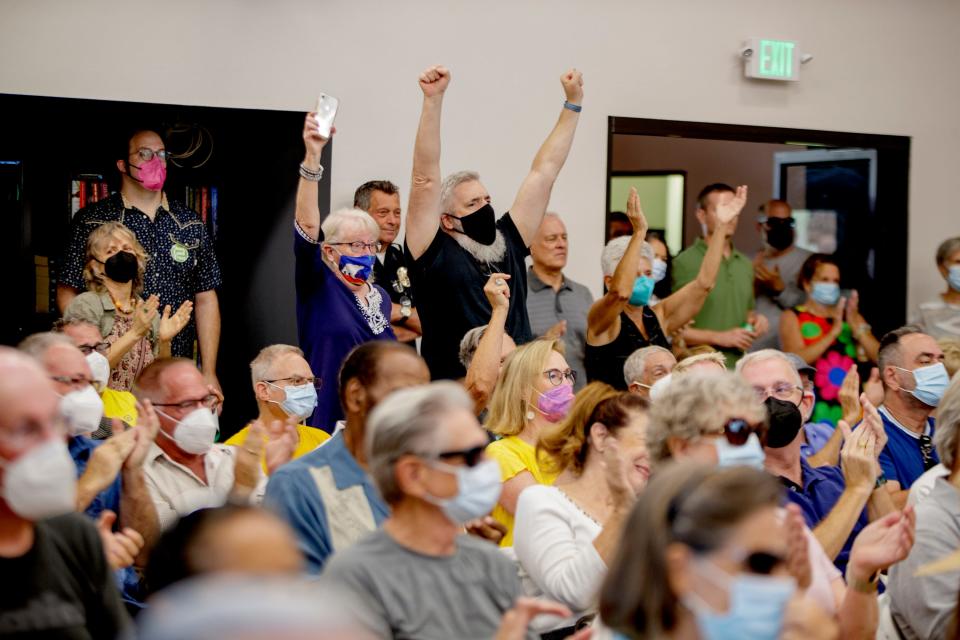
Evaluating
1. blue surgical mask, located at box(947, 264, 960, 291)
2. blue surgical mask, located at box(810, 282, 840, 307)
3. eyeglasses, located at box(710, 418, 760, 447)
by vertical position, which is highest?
blue surgical mask, located at box(947, 264, 960, 291)

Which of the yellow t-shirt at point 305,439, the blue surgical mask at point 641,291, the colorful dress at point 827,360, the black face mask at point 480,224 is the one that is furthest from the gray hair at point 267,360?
the colorful dress at point 827,360

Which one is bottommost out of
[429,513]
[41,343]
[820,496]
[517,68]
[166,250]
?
[820,496]

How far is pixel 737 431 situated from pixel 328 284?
77.2 inches

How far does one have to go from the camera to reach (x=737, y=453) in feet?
9.39

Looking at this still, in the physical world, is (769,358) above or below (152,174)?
below

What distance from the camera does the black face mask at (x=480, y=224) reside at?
15.3 ft

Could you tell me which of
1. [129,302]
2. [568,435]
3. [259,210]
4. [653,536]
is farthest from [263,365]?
[653,536]

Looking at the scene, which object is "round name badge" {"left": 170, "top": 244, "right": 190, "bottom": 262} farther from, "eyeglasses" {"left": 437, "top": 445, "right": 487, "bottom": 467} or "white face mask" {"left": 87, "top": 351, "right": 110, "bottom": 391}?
"eyeglasses" {"left": 437, "top": 445, "right": 487, "bottom": 467}

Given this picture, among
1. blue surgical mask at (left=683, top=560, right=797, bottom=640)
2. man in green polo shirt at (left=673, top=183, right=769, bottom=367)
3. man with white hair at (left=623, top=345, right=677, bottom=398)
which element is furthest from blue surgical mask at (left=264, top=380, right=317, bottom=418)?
man in green polo shirt at (left=673, top=183, right=769, bottom=367)

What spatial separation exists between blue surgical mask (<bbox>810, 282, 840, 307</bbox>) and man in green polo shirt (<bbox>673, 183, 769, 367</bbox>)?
277 millimetres

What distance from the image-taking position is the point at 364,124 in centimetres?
594

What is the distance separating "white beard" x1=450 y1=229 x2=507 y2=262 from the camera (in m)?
4.70

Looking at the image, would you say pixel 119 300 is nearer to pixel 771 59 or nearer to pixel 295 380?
pixel 295 380

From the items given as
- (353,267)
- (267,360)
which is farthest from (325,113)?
(267,360)
